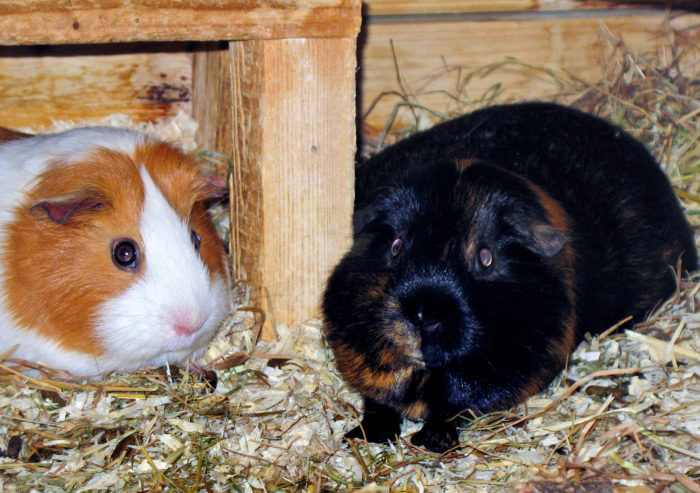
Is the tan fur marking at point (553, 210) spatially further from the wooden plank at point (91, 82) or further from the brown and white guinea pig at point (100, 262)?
the wooden plank at point (91, 82)

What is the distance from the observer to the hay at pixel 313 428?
6.68ft

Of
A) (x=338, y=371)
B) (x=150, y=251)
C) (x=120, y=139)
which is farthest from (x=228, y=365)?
(x=120, y=139)

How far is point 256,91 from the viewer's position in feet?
8.08

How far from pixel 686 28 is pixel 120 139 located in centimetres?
264

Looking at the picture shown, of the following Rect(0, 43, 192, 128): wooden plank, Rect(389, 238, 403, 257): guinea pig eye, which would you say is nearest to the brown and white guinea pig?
Rect(389, 238, 403, 257): guinea pig eye

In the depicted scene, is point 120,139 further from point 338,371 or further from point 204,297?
point 338,371

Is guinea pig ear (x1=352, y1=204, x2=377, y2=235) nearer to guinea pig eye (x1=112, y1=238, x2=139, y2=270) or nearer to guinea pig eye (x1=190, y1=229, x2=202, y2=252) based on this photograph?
guinea pig eye (x1=190, y1=229, x2=202, y2=252)

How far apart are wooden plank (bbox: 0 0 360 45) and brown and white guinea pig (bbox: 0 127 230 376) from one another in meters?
0.34

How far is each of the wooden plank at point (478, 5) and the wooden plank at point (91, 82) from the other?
869 mm

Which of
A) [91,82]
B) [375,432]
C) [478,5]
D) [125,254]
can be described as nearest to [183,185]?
[125,254]

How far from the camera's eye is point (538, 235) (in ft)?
6.86

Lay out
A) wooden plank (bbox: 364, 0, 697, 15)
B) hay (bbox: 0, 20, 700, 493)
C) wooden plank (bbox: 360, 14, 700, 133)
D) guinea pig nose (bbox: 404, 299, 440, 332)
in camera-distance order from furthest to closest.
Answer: wooden plank (bbox: 360, 14, 700, 133), wooden plank (bbox: 364, 0, 697, 15), hay (bbox: 0, 20, 700, 493), guinea pig nose (bbox: 404, 299, 440, 332)

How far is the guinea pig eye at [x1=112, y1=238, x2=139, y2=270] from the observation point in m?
2.21

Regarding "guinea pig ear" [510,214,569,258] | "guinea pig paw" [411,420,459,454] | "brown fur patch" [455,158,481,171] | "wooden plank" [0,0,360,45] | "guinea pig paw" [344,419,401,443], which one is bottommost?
"guinea pig paw" [344,419,401,443]
